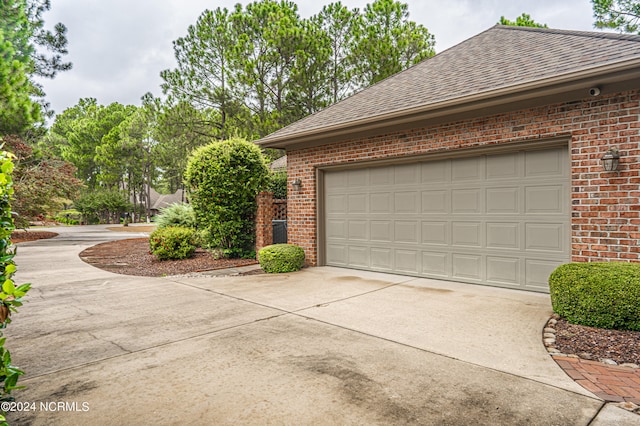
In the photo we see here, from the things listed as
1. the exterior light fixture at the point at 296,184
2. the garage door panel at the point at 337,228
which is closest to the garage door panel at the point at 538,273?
the garage door panel at the point at 337,228

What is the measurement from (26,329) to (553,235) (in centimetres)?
697

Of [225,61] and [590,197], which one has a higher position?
[225,61]

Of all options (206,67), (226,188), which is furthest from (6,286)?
(206,67)

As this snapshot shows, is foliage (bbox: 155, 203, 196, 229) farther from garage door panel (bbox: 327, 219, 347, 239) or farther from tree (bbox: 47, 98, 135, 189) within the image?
tree (bbox: 47, 98, 135, 189)

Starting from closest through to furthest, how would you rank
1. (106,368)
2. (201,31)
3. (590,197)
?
1. (106,368)
2. (590,197)
3. (201,31)

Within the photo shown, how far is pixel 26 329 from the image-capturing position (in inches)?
170

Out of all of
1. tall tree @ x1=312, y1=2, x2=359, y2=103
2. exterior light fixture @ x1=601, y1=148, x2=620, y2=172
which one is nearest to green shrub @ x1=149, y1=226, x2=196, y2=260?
exterior light fixture @ x1=601, y1=148, x2=620, y2=172

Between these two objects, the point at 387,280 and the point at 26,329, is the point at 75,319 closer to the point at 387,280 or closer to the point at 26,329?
the point at 26,329

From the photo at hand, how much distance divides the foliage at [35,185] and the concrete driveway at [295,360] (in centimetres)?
1188

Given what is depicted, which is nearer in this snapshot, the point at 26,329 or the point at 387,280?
the point at 26,329

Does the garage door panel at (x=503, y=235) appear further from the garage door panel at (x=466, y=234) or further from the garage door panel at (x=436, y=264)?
the garage door panel at (x=436, y=264)

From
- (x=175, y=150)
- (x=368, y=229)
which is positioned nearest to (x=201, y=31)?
(x=175, y=150)

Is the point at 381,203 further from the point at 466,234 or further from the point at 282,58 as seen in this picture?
the point at 282,58

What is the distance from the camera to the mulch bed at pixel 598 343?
339cm
